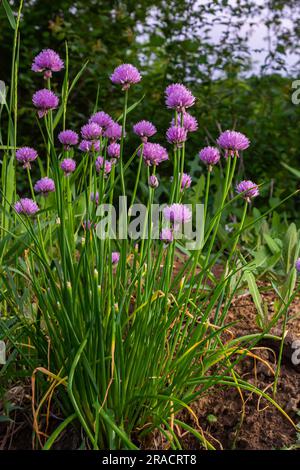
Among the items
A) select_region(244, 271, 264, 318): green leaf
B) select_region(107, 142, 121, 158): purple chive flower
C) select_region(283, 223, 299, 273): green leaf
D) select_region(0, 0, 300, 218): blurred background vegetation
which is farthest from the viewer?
select_region(0, 0, 300, 218): blurred background vegetation

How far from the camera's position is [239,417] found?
222 centimetres

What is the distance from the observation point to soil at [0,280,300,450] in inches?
83.4

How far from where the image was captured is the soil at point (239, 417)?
2.12 meters

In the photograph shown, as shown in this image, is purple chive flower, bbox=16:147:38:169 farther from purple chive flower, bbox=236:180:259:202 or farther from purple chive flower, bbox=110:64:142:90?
purple chive flower, bbox=236:180:259:202

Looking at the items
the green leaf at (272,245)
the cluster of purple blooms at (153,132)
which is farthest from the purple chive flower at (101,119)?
the green leaf at (272,245)

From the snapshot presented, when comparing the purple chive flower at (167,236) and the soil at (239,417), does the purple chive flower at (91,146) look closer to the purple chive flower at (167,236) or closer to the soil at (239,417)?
the purple chive flower at (167,236)

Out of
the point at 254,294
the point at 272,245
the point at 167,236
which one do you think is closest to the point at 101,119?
the point at 167,236

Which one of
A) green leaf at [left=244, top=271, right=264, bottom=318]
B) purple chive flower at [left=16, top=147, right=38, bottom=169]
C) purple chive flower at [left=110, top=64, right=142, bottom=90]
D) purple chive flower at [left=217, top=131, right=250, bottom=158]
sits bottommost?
green leaf at [left=244, top=271, right=264, bottom=318]

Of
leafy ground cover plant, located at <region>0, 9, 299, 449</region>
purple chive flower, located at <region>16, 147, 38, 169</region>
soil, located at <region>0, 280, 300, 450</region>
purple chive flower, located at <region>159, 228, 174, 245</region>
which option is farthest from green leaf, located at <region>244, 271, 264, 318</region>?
purple chive flower, located at <region>16, 147, 38, 169</region>

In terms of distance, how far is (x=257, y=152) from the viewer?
16.7 ft

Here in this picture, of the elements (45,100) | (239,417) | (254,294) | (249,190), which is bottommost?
(239,417)

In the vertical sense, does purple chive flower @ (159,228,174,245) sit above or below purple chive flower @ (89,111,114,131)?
below

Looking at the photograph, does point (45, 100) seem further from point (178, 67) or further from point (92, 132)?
point (178, 67)

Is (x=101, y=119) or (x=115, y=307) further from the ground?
(x=101, y=119)
